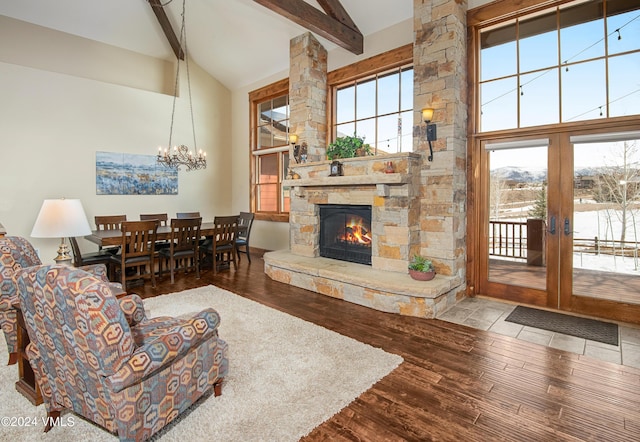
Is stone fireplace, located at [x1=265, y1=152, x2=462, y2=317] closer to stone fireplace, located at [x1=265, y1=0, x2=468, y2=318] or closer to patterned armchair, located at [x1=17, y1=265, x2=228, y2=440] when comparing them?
stone fireplace, located at [x1=265, y1=0, x2=468, y2=318]

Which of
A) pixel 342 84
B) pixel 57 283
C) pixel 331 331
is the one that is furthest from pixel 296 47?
pixel 57 283

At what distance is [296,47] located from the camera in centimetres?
613

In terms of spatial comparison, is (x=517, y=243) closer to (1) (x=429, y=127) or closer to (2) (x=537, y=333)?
(2) (x=537, y=333)

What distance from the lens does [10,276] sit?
238 cm

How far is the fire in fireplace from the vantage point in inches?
195

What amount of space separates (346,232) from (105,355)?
13.0 ft

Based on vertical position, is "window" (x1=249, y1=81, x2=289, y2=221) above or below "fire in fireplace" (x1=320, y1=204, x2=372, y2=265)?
above

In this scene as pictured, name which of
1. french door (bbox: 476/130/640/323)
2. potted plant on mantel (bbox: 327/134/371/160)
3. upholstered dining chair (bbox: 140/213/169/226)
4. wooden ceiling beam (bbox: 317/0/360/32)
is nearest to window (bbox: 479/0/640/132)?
french door (bbox: 476/130/640/323)

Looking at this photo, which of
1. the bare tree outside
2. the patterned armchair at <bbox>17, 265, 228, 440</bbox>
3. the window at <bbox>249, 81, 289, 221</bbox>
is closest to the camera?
the patterned armchair at <bbox>17, 265, 228, 440</bbox>

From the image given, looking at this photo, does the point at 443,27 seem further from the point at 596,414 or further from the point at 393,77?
the point at 596,414

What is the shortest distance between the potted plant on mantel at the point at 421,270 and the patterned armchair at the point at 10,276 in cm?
367

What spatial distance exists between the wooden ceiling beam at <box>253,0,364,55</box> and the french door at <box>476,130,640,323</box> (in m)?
2.77

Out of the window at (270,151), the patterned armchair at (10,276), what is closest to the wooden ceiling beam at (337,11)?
the window at (270,151)

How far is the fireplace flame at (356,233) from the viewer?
16.3 feet
